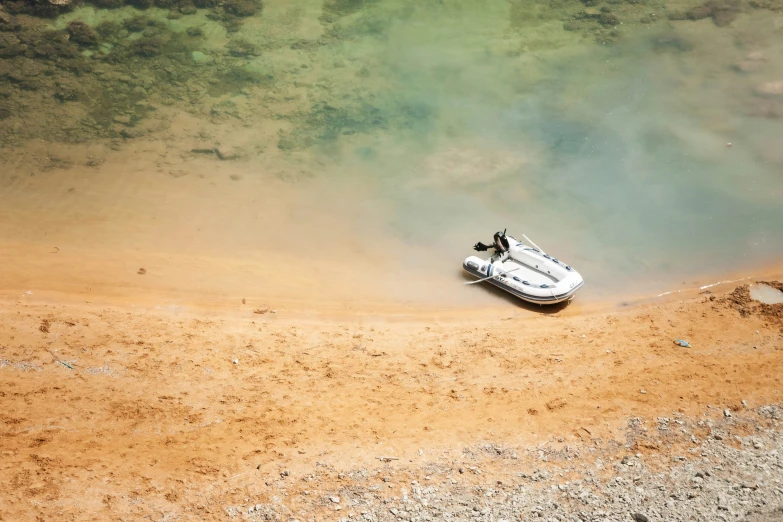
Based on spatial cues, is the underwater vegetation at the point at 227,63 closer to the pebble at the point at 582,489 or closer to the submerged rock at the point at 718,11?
the submerged rock at the point at 718,11

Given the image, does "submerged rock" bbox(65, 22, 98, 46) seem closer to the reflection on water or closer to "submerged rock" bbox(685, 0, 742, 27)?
the reflection on water

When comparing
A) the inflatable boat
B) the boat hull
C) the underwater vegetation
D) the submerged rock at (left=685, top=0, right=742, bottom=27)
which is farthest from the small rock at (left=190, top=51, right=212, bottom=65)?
the submerged rock at (left=685, top=0, right=742, bottom=27)

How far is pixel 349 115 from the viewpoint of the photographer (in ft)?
60.0

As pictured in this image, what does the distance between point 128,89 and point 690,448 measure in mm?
16612

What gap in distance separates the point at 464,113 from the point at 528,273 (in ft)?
19.7

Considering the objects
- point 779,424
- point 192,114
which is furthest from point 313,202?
point 779,424

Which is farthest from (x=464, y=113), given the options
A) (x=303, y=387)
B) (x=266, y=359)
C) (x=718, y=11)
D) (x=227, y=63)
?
(x=718, y=11)

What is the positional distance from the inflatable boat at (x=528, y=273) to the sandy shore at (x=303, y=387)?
0.47 m

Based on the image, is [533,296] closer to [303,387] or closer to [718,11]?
[303,387]

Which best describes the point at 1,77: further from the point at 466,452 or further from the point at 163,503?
the point at 466,452

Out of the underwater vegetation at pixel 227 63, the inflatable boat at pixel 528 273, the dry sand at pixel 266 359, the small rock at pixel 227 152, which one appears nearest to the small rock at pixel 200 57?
the underwater vegetation at pixel 227 63

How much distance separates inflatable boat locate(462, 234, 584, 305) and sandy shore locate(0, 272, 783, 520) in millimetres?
468

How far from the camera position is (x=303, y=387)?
11266mm

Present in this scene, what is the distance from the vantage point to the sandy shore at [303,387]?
9.68 metres
